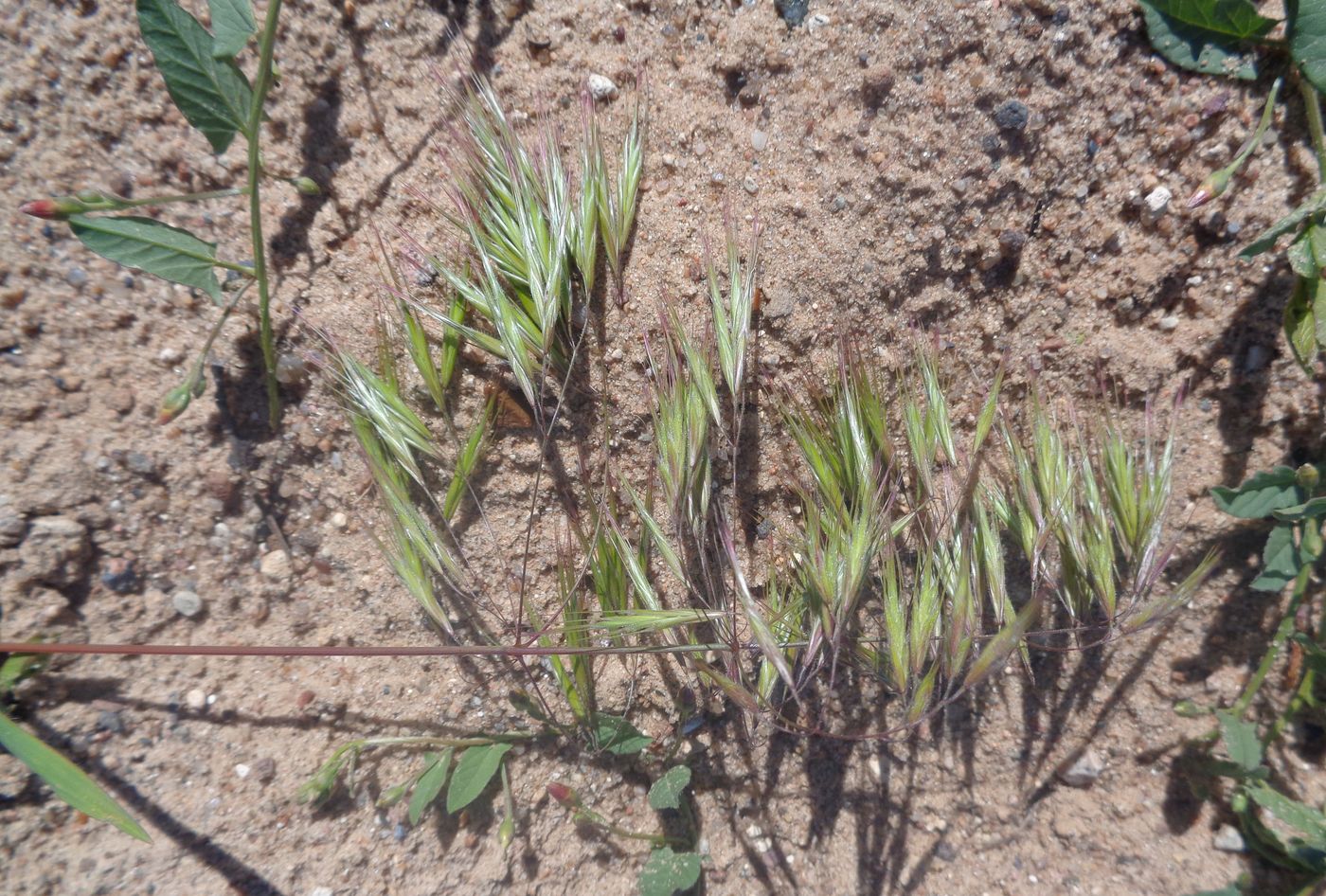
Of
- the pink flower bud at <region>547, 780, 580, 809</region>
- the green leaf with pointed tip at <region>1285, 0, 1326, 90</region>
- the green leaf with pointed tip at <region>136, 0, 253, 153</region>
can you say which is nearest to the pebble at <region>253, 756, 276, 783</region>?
the pink flower bud at <region>547, 780, 580, 809</region>

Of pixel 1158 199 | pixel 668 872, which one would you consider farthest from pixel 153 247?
pixel 1158 199

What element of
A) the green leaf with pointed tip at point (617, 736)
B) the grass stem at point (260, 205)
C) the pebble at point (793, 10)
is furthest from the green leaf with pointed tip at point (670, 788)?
the pebble at point (793, 10)

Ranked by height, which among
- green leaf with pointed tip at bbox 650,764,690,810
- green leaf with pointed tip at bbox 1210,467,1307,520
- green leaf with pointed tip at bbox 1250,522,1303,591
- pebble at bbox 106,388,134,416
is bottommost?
green leaf with pointed tip at bbox 650,764,690,810

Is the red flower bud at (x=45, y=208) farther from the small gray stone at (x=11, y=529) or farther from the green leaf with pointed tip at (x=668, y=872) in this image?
the green leaf with pointed tip at (x=668, y=872)

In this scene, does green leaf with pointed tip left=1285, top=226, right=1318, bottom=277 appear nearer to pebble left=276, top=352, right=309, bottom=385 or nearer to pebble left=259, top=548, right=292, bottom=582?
pebble left=276, top=352, right=309, bottom=385

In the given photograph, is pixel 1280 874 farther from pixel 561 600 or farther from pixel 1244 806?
pixel 561 600

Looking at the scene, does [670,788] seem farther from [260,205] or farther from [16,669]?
[260,205]
